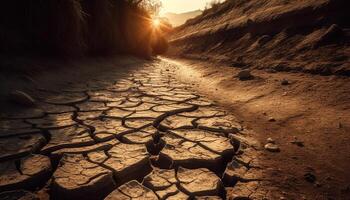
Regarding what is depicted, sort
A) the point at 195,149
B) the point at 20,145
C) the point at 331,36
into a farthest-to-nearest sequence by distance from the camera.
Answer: the point at 331,36
the point at 195,149
the point at 20,145

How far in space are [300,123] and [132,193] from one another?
1.83m

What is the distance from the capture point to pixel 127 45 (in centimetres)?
864

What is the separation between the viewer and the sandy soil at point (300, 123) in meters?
1.50

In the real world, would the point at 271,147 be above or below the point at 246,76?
below

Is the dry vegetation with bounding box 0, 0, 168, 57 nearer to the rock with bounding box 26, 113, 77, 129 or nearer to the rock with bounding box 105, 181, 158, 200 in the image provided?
the rock with bounding box 26, 113, 77, 129

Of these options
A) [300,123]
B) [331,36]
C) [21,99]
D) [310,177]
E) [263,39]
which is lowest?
[310,177]

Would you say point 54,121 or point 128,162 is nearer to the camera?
point 128,162

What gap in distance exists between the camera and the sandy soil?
4.92 feet

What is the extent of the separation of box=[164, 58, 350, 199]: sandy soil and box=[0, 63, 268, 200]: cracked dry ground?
0.70 ft

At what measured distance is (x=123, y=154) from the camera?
1.68 meters

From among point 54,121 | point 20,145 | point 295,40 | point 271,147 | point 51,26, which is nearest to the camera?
point 20,145

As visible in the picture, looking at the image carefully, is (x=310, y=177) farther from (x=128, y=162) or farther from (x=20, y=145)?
(x=20, y=145)

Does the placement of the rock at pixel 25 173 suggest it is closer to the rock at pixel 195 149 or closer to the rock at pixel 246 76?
the rock at pixel 195 149

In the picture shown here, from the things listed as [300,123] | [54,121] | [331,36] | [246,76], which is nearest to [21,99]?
[54,121]
